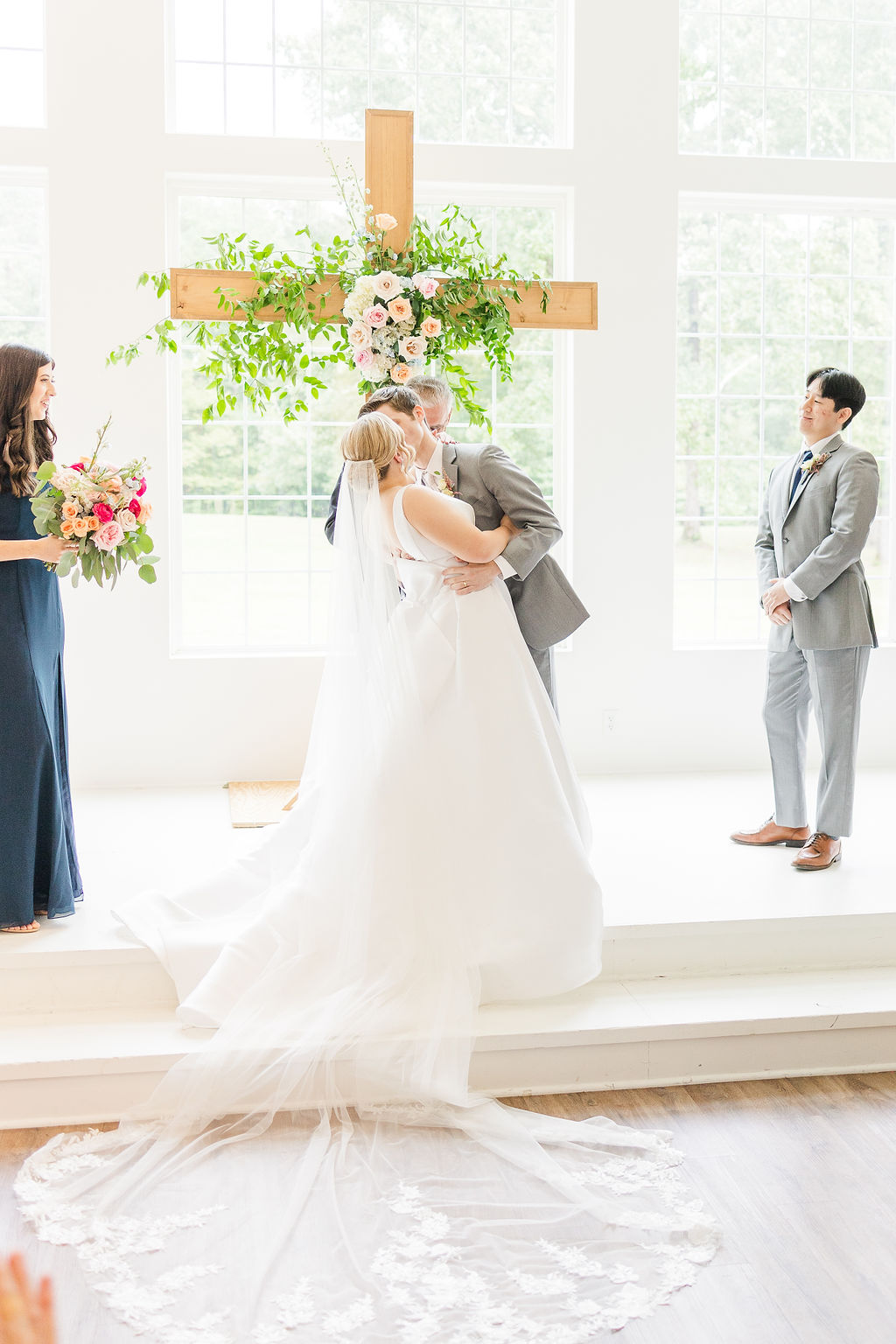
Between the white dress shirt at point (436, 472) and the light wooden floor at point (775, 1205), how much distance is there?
4.55 ft

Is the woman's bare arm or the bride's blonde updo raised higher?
the bride's blonde updo

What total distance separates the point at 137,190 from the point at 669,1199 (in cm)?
440

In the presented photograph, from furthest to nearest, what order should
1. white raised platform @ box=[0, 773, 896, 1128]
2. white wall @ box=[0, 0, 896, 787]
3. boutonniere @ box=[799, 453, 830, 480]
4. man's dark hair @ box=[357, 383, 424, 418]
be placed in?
white wall @ box=[0, 0, 896, 787], boutonniere @ box=[799, 453, 830, 480], man's dark hair @ box=[357, 383, 424, 418], white raised platform @ box=[0, 773, 896, 1128]

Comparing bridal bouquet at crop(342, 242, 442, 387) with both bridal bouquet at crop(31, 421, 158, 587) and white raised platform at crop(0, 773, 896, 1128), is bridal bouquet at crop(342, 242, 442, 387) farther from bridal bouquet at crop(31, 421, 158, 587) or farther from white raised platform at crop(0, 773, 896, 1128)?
white raised platform at crop(0, 773, 896, 1128)

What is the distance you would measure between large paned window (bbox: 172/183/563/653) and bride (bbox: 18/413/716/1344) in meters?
2.08

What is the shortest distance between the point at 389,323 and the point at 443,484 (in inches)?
36.7

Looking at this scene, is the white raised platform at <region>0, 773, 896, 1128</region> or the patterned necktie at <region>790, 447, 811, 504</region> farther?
the patterned necktie at <region>790, 447, 811, 504</region>

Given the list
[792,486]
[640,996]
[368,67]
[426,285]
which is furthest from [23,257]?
[640,996]

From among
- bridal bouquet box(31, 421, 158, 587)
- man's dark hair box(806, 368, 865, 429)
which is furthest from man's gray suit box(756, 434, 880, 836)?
bridal bouquet box(31, 421, 158, 587)

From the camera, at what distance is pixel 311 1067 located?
2.69m

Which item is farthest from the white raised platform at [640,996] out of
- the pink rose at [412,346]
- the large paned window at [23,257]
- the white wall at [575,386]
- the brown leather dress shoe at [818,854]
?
the large paned window at [23,257]

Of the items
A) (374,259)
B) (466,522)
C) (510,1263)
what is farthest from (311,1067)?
(374,259)

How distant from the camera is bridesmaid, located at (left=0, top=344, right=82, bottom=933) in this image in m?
3.16

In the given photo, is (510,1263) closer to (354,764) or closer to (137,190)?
(354,764)
